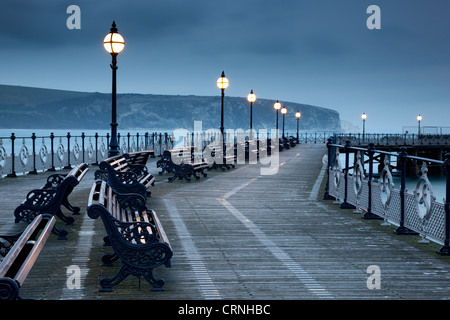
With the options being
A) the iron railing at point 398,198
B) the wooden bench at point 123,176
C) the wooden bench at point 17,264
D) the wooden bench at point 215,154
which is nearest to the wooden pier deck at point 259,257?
the iron railing at point 398,198

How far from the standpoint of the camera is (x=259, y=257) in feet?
24.6

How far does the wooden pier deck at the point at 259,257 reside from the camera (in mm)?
5852

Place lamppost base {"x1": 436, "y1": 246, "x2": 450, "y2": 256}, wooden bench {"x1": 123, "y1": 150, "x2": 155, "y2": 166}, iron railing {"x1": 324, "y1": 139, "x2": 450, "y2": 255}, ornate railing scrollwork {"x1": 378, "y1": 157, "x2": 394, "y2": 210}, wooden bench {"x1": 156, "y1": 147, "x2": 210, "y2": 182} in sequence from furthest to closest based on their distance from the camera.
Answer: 1. wooden bench {"x1": 156, "y1": 147, "x2": 210, "y2": 182}
2. wooden bench {"x1": 123, "y1": 150, "x2": 155, "y2": 166}
3. ornate railing scrollwork {"x1": 378, "y1": 157, "x2": 394, "y2": 210}
4. iron railing {"x1": 324, "y1": 139, "x2": 450, "y2": 255}
5. lamppost base {"x1": 436, "y1": 246, "x2": 450, "y2": 256}

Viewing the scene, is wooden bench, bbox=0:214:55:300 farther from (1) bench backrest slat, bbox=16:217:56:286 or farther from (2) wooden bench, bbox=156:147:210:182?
(2) wooden bench, bbox=156:147:210:182

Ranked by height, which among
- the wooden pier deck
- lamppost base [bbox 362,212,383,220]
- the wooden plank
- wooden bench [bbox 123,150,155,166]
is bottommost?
the wooden pier deck

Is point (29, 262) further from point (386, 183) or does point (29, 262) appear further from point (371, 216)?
point (371, 216)

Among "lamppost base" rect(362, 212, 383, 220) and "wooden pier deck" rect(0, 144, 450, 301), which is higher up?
"lamppost base" rect(362, 212, 383, 220)

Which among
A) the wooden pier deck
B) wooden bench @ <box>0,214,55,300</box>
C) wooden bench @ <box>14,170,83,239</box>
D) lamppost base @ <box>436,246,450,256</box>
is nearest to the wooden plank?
wooden bench @ <box>0,214,55,300</box>

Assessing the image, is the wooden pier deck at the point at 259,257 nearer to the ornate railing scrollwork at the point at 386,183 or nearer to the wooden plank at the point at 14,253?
the ornate railing scrollwork at the point at 386,183

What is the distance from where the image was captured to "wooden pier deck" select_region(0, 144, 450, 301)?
5852 millimetres

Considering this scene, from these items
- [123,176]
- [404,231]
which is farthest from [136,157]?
[404,231]

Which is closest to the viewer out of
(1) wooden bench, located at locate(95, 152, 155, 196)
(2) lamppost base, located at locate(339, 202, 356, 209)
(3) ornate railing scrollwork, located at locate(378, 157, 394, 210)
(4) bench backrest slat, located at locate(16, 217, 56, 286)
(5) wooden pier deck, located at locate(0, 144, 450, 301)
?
(4) bench backrest slat, located at locate(16, 217, 56, 286)
